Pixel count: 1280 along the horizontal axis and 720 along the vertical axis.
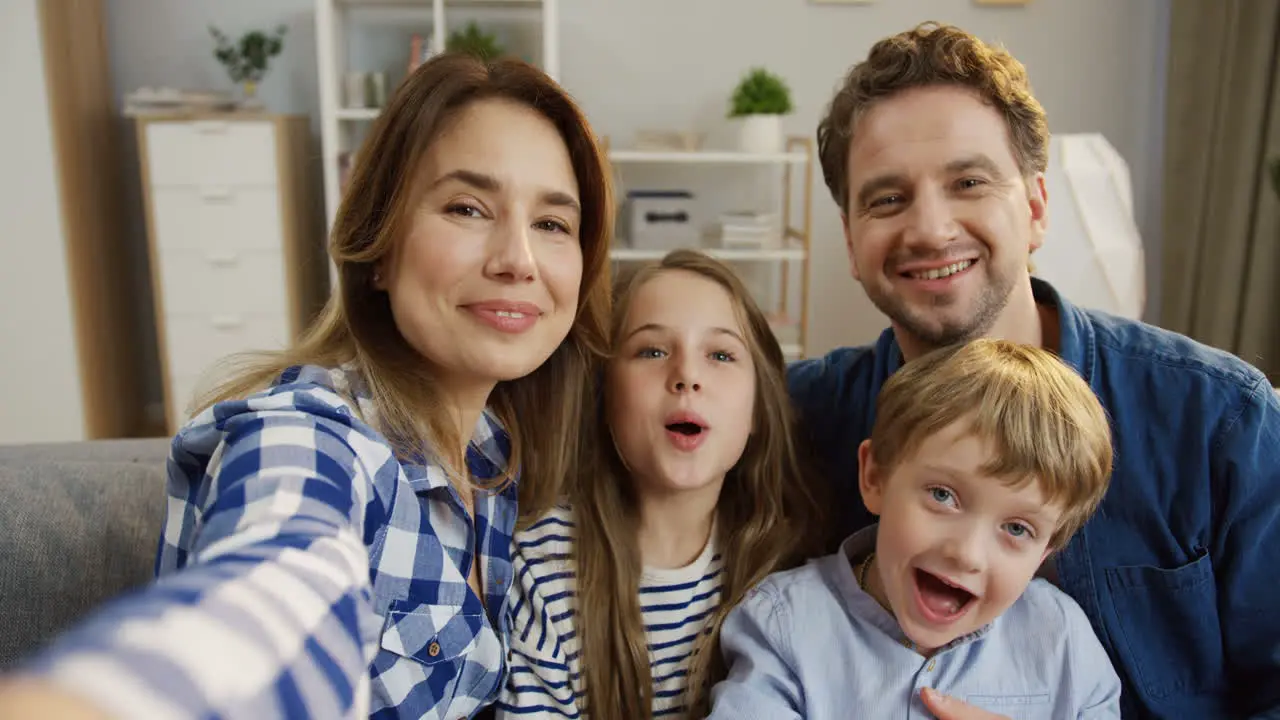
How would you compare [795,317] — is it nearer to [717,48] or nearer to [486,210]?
[717,48]

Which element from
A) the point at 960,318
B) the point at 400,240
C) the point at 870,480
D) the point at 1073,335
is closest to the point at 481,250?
the point at 400,240

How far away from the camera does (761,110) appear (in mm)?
3738

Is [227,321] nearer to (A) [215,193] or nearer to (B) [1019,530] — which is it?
(A) [215,193]

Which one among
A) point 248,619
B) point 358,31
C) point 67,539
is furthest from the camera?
point 358,31

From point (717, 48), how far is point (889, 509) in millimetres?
3376

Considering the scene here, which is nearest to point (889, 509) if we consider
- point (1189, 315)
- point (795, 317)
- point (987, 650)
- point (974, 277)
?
point (987, 650)

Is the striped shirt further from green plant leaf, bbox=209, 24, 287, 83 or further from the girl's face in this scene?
green plant leaf, bbox=209, 24, 287, 83

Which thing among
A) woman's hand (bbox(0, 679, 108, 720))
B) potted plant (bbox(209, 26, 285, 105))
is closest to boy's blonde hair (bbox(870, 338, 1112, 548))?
woman's hand (bbox(0, 679, 108, 720))

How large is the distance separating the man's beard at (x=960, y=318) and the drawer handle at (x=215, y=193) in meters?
3.07

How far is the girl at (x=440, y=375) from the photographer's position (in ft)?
2.96

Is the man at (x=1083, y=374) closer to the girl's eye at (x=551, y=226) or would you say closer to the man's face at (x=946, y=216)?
the man's face at (x=946, y=216)

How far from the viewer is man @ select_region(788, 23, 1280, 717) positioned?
3.94ft

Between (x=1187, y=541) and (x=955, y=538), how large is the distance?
386 millimetres

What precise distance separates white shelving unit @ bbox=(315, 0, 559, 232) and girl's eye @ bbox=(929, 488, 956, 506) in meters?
2.90
